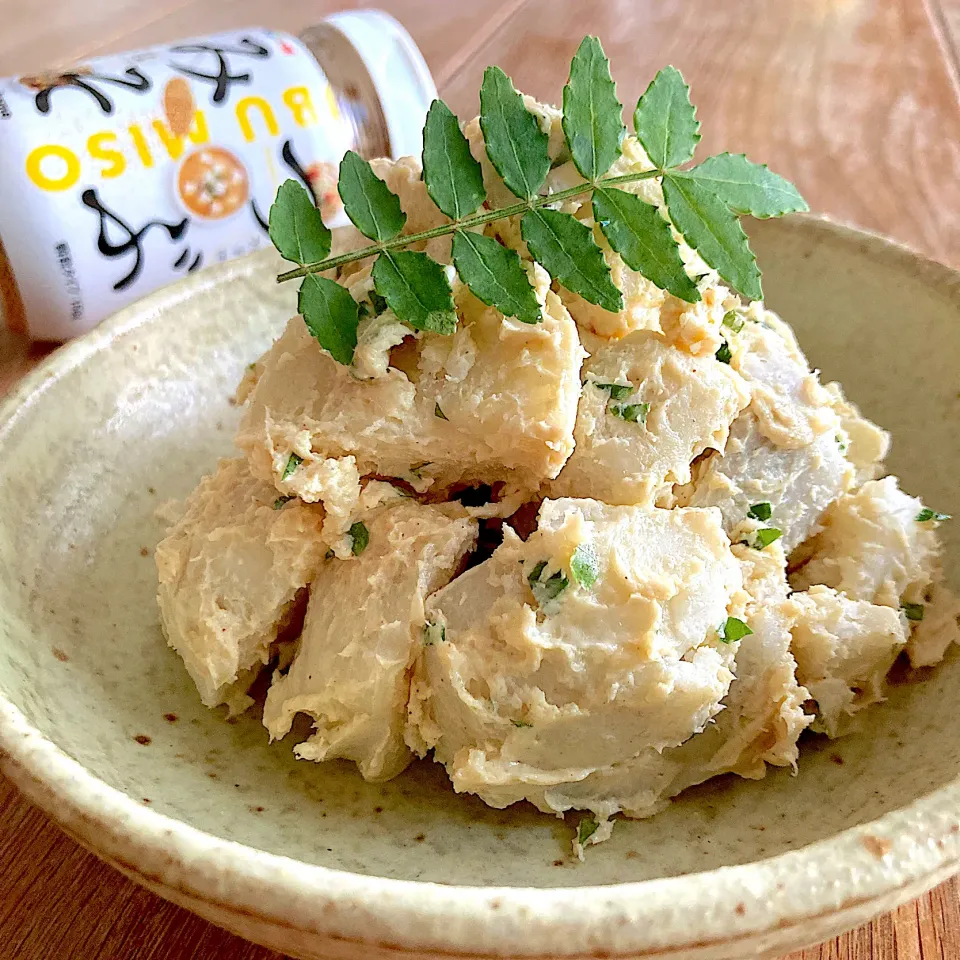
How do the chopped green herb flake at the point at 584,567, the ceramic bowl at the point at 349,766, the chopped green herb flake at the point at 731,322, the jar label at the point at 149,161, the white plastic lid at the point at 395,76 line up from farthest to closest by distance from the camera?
1. the white plastic lid at the point at 395,76
2. the jar label at the point at 149,161
3. the chopped green herb flake at the point at 731,322
4. the chopped green herb flake at the point at 584,567
5. the ceramic bowl at the point at 349,766

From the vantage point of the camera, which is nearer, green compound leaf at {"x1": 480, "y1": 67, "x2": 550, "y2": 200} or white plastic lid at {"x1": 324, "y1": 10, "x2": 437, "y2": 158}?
green compound leaf at {"x1": 480, "y1": 67, "x2": 550, "y2": 200}

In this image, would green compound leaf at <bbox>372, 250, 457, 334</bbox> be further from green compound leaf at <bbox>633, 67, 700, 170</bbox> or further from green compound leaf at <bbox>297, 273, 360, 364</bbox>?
green compound leaf at <bbox>633, 67, 700, 170</bbox>

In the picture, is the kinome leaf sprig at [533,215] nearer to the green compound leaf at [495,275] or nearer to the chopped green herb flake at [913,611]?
the green compound leaf at [495,275]

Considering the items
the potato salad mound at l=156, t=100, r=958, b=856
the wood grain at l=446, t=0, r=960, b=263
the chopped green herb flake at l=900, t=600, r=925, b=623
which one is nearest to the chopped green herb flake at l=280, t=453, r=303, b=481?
the potato salad mound at l=156, t=100, r=958, b=856

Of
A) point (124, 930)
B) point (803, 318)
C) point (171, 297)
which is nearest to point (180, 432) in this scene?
point (171, 297)

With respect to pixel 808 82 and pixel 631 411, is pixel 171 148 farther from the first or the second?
pixel 808 82

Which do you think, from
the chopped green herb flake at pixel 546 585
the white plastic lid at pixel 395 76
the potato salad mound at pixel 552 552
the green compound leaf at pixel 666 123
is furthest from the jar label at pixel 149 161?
the chopped green herb flake at pixel 546 585

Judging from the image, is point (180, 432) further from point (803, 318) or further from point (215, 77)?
point (803, 318)
